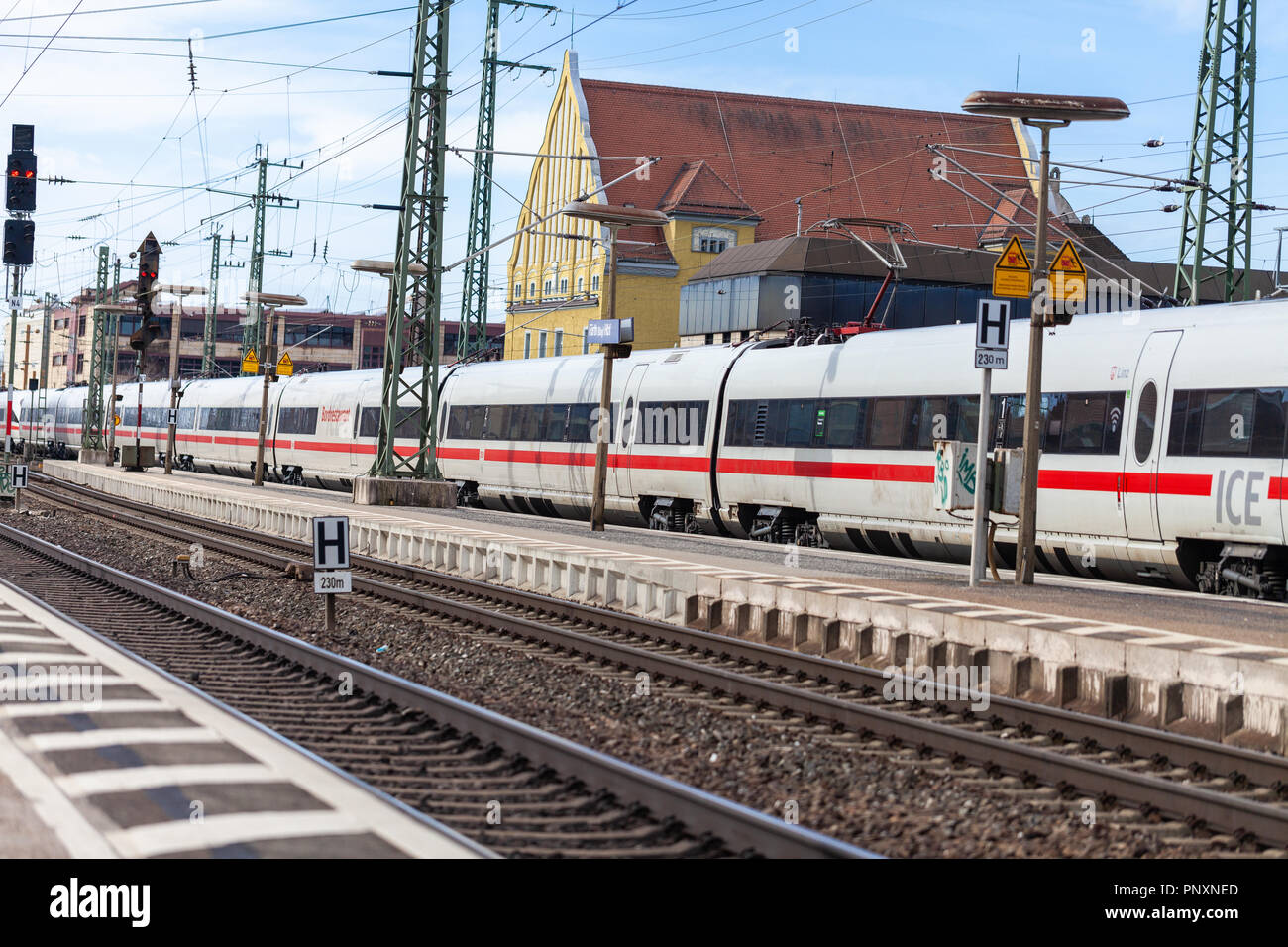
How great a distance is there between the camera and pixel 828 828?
7102 mm

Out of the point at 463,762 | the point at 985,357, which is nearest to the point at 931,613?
the point at 985,357

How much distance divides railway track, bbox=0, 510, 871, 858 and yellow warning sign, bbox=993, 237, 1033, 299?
8.38 metres

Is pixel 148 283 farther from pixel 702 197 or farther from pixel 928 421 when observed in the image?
pixel 702 197

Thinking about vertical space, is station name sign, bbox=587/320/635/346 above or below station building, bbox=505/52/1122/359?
below

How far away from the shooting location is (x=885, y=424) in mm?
21516

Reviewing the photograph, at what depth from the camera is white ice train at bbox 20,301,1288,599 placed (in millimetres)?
16281

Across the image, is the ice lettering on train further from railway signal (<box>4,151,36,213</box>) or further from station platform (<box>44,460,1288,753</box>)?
railway signal (<box>4,151,36,213</box>)

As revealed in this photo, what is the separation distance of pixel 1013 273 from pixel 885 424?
595 centimetres

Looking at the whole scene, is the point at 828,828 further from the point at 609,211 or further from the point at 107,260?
the point at 107,260

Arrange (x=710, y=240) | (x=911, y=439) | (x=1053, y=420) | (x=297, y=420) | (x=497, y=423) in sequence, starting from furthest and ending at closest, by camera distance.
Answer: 1. (x=710, y=240)
2. (x=297, y=420)
3. (x=497, y=423)
4. (x=911, y=439)
5. (x=1053, y=420)

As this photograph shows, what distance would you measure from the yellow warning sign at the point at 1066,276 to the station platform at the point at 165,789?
35.4 feet

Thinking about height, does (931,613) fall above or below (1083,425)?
below
